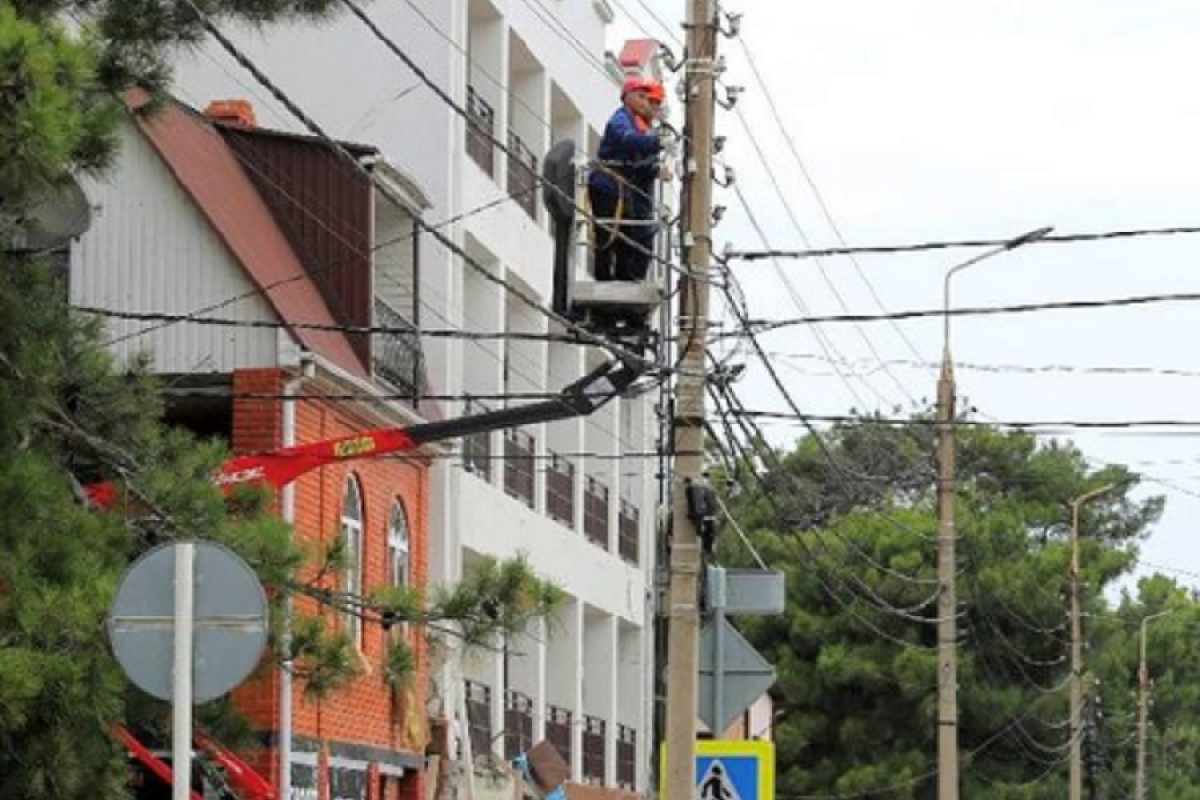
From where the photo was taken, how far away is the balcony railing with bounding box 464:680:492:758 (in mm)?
36500

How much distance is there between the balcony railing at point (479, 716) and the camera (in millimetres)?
36500

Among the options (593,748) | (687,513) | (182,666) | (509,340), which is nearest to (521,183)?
(509,340)

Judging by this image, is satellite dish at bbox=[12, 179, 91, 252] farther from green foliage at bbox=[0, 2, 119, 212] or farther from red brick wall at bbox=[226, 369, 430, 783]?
red brick wall at bbox=[226, 369, 430, 783]

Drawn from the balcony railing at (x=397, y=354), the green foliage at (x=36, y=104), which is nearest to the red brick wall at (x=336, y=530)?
the balcony railing at (x=397, y=354)

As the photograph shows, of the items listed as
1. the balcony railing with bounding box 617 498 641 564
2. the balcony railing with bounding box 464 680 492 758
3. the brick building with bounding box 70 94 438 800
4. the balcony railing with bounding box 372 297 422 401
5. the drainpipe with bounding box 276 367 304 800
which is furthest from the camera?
the balcony railing with bounding box 617 498 641 564

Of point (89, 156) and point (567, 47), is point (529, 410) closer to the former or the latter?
point (89, 156)

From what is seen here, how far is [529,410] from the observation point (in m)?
22.4

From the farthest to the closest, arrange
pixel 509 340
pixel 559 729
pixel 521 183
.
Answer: pixel 559 729, pixel 521 183, pixel 509 340

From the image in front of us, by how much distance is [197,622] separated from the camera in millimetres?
14742

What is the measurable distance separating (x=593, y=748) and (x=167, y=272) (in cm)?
1651

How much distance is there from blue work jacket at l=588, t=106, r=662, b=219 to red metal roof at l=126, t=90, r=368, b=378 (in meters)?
7.60

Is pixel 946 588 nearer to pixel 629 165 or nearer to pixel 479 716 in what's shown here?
pixel 479 716

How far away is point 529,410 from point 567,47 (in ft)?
66.3

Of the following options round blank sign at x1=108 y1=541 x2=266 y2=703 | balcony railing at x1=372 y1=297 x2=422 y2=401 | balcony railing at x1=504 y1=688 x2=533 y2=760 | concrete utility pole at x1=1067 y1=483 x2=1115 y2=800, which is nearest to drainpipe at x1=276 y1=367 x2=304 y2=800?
balcony railing at x1=372 y1=297 x2=422 y2=401
